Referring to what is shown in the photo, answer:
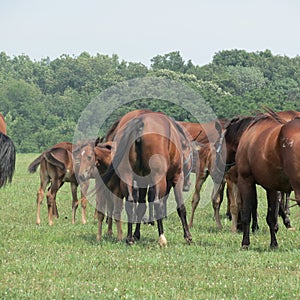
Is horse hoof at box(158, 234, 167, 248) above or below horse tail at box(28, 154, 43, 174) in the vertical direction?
below

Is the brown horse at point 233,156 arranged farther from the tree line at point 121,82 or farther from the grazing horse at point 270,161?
the tree line at point 121,82

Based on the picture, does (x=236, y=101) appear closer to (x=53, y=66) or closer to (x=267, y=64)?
(x=267, y=64)

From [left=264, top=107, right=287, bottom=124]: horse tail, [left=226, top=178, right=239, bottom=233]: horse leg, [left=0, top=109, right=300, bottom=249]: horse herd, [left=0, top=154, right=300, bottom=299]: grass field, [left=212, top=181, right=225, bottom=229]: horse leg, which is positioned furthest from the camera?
[left=212, top=181, right=225, bottom=229]: horse leg

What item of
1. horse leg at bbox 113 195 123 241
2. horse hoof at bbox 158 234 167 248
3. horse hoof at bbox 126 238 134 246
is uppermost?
horse leg at bbox 113 195 123 241

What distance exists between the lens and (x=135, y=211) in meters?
10.9

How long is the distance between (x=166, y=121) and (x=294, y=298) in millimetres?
4497

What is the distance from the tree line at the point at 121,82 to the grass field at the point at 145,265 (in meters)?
13.8

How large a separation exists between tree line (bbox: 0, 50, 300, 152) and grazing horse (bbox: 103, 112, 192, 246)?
1386 cm

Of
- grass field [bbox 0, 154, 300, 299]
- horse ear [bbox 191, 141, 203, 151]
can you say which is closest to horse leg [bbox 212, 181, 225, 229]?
grass field [bbox 0, 154, 300, 299]

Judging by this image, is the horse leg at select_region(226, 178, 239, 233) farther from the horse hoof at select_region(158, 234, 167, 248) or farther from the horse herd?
the horse hoof at select_region(158, 234, 167, 248)

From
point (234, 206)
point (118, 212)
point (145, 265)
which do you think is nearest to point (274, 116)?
point (234, 206)

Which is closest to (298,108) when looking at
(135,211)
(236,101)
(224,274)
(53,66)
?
(236,101)

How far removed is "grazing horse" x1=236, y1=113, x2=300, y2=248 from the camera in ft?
28.5

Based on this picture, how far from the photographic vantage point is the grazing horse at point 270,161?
8.70 meters
